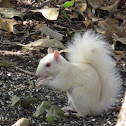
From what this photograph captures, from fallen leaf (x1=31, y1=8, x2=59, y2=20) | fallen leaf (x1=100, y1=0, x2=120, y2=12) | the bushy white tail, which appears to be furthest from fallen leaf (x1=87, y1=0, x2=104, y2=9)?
the bushy white tail

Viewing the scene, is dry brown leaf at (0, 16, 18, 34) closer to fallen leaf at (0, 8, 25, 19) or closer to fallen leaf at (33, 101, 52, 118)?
fallen leaf at (0, 8, 25, 19)

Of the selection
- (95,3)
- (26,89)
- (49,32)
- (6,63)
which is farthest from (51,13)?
(26,89)

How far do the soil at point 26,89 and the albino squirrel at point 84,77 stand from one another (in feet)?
0.40

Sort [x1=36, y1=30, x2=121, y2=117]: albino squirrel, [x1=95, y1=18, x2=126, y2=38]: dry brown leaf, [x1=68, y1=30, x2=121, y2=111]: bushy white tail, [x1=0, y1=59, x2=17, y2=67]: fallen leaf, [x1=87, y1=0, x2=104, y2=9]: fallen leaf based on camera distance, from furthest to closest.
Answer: [x1=87, y1=0, x2=104, y2=9]: fallen leaf, [x1=95, y1=18, x2=126, y2=38]: dry brown leaf, [x1=0, y1=59, x2=17, y2=67]: fallen leaf, [x1=68, y1=30, x2=121, y2=111]: bushy white tail, [x1=36, y1=30, x2=121, y2=117]: albino squirrel

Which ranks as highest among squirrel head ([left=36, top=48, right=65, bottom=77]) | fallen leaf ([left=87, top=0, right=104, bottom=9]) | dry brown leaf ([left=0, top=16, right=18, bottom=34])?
fallen leaf ([left=87, top=0, right=104, bottom=9])

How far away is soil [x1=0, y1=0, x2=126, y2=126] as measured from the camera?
258 centimetres

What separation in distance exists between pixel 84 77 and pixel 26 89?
0.71 meters

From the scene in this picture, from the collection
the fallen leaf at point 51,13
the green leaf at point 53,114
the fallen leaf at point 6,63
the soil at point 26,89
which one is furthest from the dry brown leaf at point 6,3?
the green leaf at point 53,114

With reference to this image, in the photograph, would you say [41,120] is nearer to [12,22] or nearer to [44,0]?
[12,22]

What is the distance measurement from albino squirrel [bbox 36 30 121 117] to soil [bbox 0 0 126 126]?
0.40 ft

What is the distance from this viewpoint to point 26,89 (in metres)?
3.09

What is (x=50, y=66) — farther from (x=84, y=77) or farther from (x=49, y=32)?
(x=49, y=32)

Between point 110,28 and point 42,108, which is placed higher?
point 110,28

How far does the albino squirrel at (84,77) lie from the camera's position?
8.77 feet
